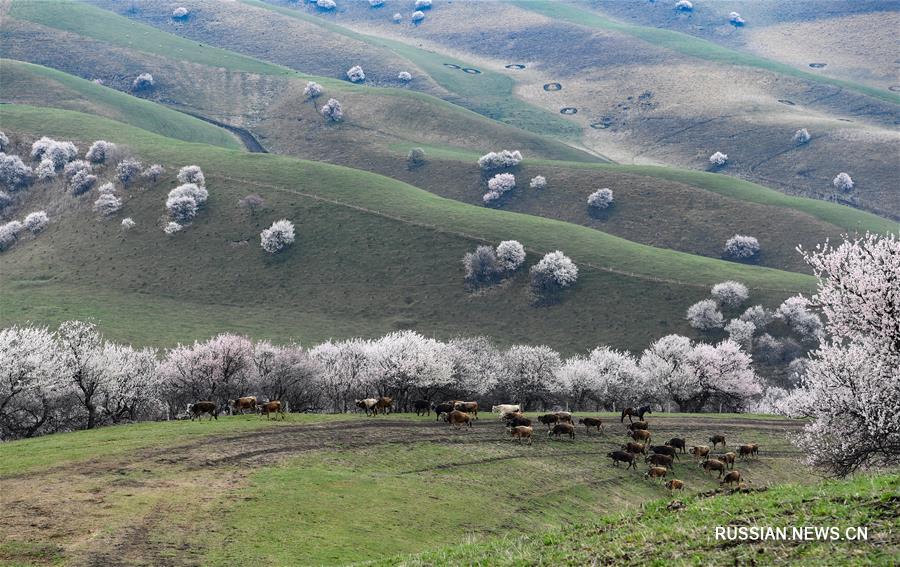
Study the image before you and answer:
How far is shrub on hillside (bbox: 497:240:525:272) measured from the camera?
132 m

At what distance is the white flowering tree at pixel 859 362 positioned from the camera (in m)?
31.5

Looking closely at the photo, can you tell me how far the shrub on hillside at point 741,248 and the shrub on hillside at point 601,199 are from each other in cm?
3172

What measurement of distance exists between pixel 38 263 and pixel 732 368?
12425 centimetres

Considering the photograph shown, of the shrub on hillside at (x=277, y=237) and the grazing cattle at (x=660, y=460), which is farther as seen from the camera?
the shrub on hillside at (x=277, y=237)

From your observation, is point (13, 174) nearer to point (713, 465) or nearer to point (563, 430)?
point (563, 430)

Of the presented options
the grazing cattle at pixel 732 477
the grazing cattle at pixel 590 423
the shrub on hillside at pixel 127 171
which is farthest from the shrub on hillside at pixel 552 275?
the shrub on hillside at pixel 127 171

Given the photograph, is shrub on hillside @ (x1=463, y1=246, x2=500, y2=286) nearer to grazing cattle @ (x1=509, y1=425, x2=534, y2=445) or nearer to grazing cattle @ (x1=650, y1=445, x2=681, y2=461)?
grazing cattle @ (x1=509, y1=425, x2=534, y2=445)

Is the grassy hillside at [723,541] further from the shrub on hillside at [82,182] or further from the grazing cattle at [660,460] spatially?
the shrub on hillside at [82,182]

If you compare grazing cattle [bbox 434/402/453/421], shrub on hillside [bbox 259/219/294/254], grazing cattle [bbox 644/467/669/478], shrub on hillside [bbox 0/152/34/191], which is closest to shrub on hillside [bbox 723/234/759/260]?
shrub on hillside [bbox 259/219/294/254]

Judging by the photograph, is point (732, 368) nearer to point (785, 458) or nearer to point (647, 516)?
point (785, 458)

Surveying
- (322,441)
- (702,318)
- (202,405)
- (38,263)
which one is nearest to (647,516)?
(322,441)

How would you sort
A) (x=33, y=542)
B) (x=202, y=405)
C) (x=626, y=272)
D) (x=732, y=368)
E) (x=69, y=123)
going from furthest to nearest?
(x=69, y=123) → (x=626, y=272) → (x=732, y=368) → (x=202, y=405) → (x=33, y=542)

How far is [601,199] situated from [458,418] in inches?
4942

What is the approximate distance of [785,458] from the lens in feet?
→ 205
